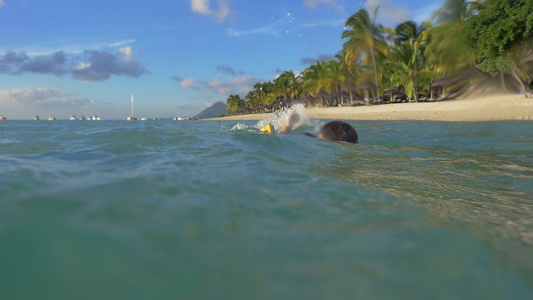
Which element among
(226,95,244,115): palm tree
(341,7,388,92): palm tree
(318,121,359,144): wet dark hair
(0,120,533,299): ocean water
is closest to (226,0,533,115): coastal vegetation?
→ (341,7,388,92): palm tree

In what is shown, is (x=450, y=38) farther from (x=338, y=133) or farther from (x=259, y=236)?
(x=259, y=236)

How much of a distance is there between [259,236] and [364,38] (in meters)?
34.8

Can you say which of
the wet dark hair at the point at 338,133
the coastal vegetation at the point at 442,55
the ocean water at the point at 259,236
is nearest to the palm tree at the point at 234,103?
the coastal vegetation at the point at 442,55

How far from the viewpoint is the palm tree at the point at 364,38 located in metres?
32.1

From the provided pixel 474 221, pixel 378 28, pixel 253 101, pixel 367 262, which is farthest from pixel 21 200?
pixel 253 101

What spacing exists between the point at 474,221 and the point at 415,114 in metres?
23.2

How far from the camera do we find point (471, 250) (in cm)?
132

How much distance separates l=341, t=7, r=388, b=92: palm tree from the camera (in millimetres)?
32094

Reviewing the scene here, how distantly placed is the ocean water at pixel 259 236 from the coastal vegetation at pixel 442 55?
2114 centimetres

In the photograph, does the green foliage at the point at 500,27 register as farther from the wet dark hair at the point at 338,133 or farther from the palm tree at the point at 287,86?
the palm tree at the point at 287,86

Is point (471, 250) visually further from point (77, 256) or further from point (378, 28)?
Answer: point (378, 28)

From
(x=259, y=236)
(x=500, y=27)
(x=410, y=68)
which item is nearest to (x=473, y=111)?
(x=500, y=27)

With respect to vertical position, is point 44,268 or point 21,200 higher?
point 21,200

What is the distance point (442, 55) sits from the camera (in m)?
25.3
